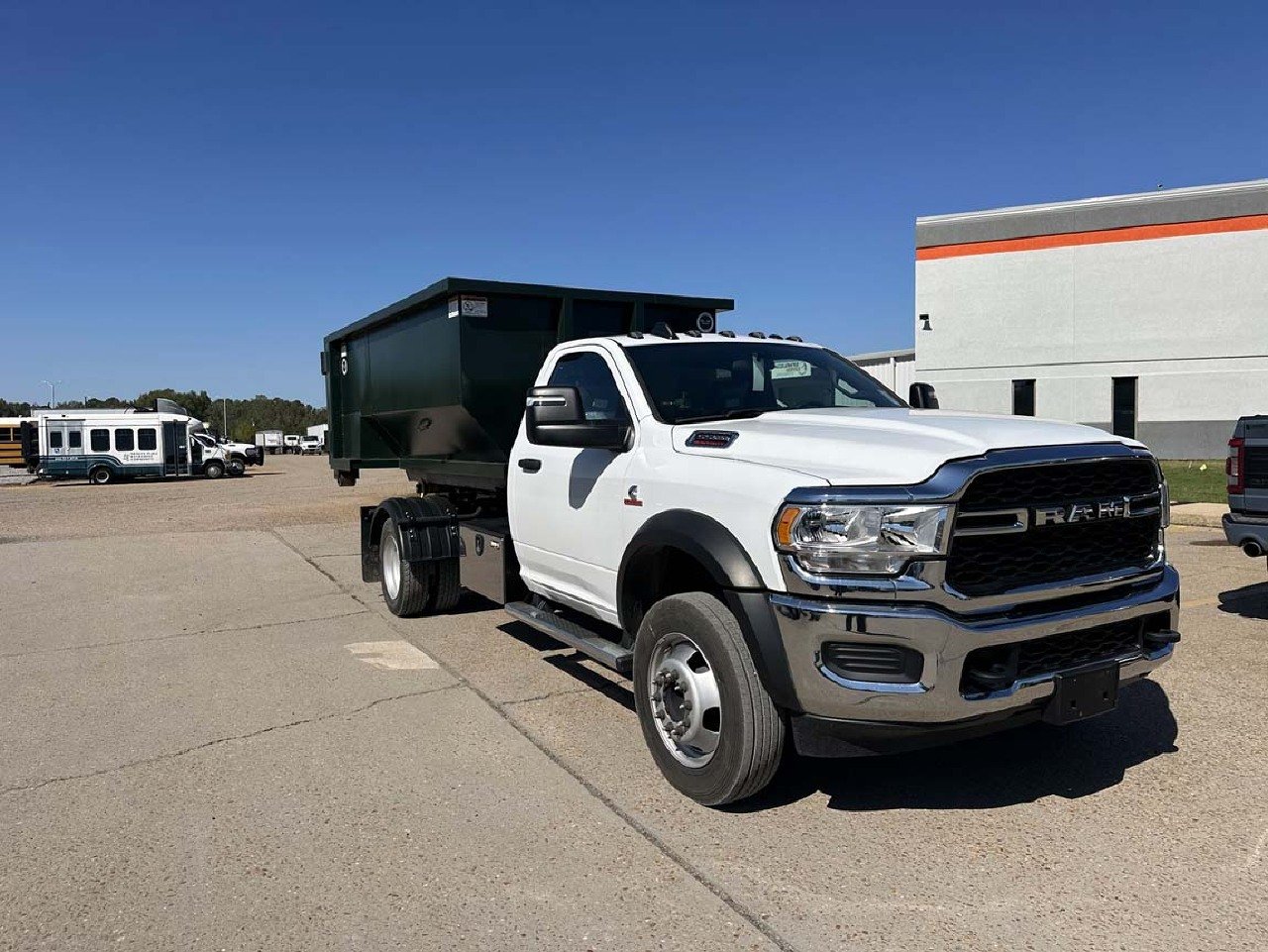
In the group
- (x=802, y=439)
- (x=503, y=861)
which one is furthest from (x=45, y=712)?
(x=802, y=439)

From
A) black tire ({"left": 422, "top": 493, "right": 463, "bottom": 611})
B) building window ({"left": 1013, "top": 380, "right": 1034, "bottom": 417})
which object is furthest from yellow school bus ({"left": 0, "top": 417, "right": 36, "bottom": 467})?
black tire ({"left": 422, "top": 493, "right": 463, "bottom": 611})

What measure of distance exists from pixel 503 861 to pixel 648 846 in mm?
558

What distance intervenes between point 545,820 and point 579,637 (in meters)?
1.38

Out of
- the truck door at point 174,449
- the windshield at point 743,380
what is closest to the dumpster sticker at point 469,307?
the windshield at point 743,380

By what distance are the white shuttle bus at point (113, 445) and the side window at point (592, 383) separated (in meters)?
32.8

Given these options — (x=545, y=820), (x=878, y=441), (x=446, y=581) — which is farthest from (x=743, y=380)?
(x=446, y=581)

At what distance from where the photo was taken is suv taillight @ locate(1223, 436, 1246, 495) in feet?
20.8

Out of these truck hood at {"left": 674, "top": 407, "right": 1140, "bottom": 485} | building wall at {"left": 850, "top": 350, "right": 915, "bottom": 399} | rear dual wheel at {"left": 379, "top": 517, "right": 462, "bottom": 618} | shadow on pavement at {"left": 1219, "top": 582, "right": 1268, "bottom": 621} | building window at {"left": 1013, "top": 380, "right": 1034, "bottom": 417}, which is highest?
building wall at {"left": 850, "top": 350, "right": 915, "bottom": 399}

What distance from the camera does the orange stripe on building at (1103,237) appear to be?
25094 mm

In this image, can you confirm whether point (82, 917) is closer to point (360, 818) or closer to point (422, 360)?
point (360, 818)

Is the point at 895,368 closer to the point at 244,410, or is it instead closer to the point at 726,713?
the point at 726,713

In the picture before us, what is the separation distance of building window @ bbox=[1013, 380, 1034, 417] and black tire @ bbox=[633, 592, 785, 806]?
2632 centimetres

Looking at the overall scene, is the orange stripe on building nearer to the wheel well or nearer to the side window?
the side window

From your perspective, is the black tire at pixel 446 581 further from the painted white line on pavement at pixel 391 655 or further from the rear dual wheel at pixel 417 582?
the painted white line on pavement at pixel 391 655
